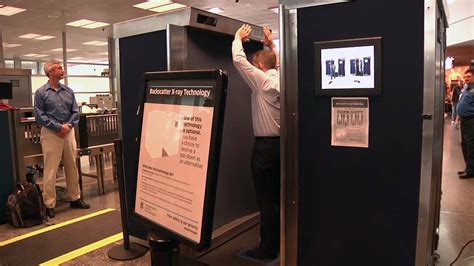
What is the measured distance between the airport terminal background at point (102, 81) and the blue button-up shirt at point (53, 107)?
60cm

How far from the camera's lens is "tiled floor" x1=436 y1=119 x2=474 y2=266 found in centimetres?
310

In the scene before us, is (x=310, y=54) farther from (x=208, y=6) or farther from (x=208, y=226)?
(x=208, y=6)

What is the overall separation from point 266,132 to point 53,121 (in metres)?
2.53

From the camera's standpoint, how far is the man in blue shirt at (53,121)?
13.7ft

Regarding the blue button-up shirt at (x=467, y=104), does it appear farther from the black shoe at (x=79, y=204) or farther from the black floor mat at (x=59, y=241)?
the black shoe at (x=79, y=204)

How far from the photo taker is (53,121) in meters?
4.18

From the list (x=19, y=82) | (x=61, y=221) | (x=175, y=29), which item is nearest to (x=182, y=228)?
(x=175, y=29)

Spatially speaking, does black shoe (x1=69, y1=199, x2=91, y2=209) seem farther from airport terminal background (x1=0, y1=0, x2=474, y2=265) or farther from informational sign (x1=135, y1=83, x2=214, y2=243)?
informational sign (x1=135, y1=83, x2=214, y2=243)

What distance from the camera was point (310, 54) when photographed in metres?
2.17

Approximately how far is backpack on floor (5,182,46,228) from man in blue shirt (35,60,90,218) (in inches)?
7.3

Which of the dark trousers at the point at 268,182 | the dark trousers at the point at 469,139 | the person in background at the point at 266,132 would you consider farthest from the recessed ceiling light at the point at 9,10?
the dark trousers at the point at 469,139

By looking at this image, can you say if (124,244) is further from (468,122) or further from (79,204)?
(468,122)

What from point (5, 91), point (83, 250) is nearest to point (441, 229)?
point (83, 250)

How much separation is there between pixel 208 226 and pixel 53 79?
3539 mm
